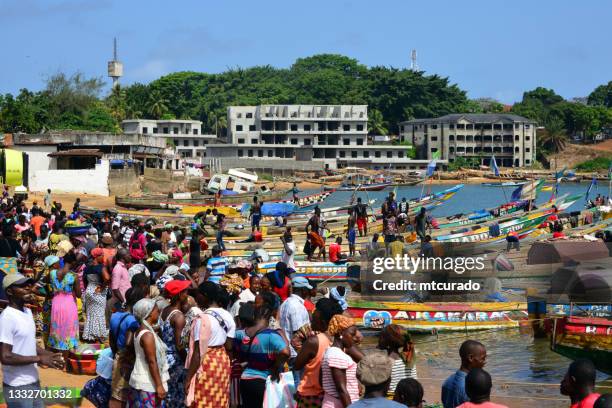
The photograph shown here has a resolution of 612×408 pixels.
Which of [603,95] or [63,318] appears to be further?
[603,95]

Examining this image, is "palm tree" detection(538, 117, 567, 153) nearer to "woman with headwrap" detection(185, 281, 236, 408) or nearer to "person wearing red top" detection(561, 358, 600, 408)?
"woman with headwrap" detection(185, 281, 236, 408)

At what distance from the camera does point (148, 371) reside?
785 centimetres

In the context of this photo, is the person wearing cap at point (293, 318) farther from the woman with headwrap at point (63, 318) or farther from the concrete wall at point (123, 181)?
the concrete wall at point (123, 181)

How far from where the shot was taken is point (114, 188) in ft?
167

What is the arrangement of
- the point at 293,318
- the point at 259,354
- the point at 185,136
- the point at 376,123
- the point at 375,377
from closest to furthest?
1. the point at 375,377
2. the point at 259,354
3. the point at 293,318
4. the point at 185,136
5. the point at 376,123

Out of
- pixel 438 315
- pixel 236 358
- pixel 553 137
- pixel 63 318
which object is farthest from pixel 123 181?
pixel 553 137

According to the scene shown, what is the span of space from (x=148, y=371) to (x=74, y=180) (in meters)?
43.3

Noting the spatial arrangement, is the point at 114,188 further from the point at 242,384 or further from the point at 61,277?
the point at 242,384

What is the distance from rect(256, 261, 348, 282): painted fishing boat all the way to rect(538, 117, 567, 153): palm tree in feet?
322

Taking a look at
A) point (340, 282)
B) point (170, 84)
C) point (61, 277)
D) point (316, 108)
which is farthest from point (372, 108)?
point (61, 277)

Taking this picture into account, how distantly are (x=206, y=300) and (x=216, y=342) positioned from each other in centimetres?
47

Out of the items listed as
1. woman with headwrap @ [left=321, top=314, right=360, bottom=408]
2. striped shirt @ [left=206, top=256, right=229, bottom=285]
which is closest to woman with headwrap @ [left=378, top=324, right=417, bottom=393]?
woman with headwrap @ [left=321, top=314, right=360, bottom=408]

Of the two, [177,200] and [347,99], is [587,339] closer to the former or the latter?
[177,200]

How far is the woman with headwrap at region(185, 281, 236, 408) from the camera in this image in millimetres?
8109
